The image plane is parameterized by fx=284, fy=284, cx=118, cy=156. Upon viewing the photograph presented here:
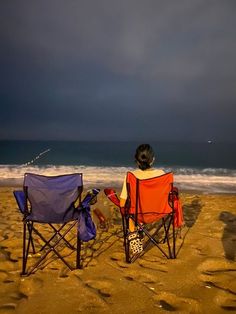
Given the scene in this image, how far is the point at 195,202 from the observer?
827 centimetres

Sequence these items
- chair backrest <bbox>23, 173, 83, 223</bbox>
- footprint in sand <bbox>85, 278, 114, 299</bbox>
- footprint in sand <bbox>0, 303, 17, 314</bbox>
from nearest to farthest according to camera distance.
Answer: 1. footprint in sand <bbox>0, 303, 17, 314</bbox>
2. footprint in sand <bbox>85, 278, 114, 299</bbox>
3. chair backrest <bbox>23, 173, 83, 223</bbox>

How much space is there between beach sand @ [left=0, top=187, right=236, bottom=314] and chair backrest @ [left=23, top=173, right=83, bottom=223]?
711 millimetres

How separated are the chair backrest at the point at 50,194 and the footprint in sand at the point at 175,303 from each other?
1401 millimetres

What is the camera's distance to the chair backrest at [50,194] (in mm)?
3332

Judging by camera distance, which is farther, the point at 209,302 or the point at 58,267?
the point at 58,267

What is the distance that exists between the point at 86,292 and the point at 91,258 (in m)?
1.01

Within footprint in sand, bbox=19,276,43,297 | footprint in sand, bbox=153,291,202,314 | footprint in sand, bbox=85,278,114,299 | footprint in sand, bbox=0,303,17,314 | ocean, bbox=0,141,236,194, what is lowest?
footprint in sand, bbox=0,303,17,314

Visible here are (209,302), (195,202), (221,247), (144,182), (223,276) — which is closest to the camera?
(209,302)

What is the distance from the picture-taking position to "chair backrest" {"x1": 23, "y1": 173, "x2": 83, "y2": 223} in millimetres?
3332

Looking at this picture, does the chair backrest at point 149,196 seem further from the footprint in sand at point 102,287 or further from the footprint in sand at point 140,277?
the footprint in sand at point 102,287

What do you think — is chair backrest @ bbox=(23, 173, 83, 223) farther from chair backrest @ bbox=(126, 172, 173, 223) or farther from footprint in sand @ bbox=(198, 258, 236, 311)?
footprint in sand @ bbox=(198, 258, 236, 311)

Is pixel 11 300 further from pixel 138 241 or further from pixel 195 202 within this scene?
pixel 195 202

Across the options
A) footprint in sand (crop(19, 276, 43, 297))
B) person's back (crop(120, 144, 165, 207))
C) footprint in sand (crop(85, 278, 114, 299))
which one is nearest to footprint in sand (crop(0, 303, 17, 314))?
footprint in sand (crop(19, 276, 43, 297))

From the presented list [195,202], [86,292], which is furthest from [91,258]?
[195,202]
